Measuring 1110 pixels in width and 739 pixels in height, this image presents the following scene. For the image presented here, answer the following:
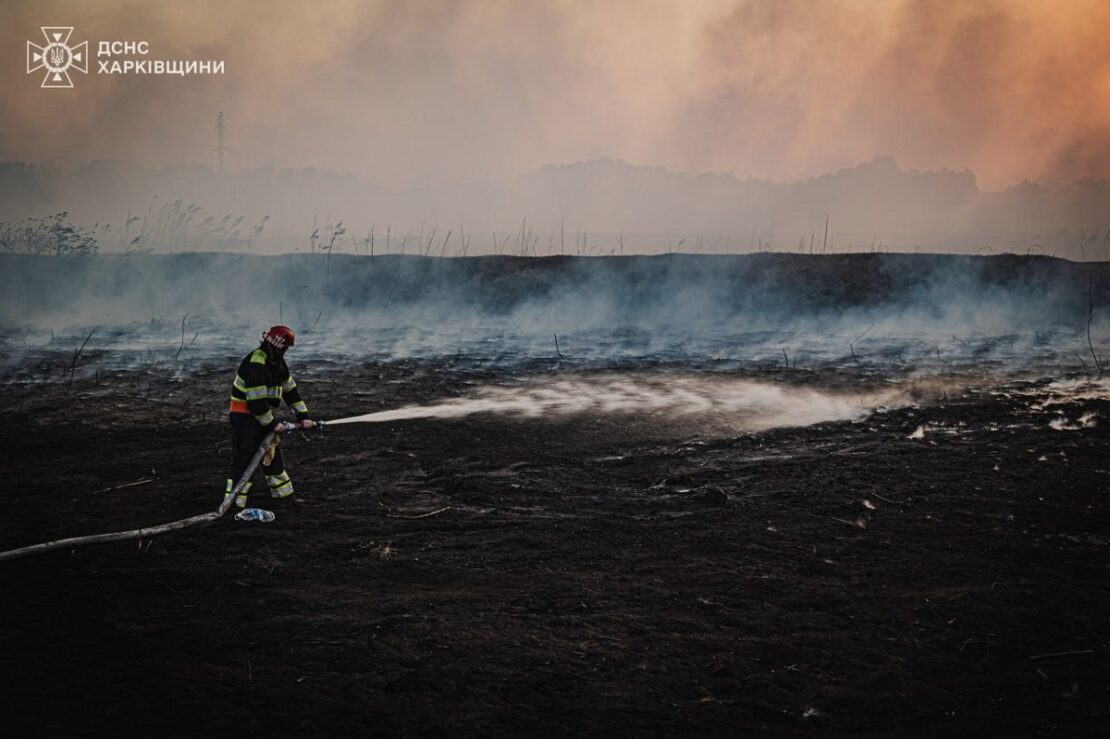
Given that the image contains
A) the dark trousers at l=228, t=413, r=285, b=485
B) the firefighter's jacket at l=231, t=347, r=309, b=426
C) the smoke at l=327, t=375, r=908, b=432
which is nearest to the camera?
the firefighter's jacket at l=231, t=347, r=309, b=426

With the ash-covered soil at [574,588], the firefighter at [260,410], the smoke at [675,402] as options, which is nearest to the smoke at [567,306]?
the smoke at [675,402]

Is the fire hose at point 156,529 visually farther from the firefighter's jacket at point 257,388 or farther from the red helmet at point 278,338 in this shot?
the red helmet at point 278,338

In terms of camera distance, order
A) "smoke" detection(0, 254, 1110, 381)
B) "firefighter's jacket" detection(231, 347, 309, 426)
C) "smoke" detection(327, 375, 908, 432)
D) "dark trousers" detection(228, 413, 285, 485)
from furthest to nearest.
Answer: "smoke" detection(0, 254, 1110, 381)
"smoke" detection(327, 375, 908, 432)
"dark trousers" detection(228, 413, 285, 485)
"firefighter's jacket" detection(231, 347, 309, 426)

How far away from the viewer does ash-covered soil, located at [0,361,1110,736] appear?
4.38 metres

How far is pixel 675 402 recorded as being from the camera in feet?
39.8

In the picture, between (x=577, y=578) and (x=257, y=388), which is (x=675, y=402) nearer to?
(x=577, y=578)

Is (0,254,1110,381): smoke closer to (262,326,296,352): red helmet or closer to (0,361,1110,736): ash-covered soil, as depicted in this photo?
(0,361,1110,736): ash-covered soil

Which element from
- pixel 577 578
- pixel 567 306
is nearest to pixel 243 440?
pixel 577 578

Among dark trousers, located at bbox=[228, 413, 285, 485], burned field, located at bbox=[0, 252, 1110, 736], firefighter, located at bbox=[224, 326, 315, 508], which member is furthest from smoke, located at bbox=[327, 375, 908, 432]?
dark trousers, located at bbox=[228, 413, 285, 485]

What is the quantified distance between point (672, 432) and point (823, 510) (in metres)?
3.14

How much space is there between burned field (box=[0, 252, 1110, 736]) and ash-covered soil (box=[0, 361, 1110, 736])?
Result: 1.0 inches

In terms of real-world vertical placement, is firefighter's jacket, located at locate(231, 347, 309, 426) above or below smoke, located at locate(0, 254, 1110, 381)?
below

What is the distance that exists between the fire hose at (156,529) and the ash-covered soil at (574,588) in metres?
0.10

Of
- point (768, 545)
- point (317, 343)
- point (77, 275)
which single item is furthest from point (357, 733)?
point (77, 275)
